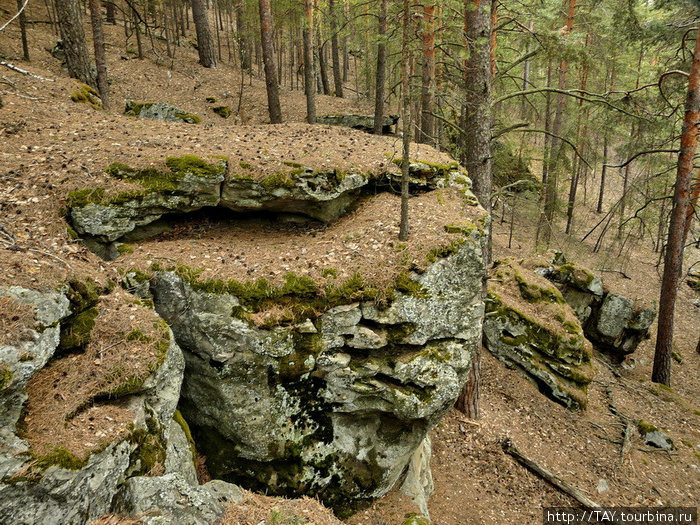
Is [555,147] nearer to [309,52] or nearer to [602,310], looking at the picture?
[602,310]

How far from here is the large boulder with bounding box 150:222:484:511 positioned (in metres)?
6.02

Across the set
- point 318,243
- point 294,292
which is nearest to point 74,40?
point 318,243

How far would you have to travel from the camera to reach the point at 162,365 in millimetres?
5105

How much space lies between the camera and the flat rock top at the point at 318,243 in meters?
6.52

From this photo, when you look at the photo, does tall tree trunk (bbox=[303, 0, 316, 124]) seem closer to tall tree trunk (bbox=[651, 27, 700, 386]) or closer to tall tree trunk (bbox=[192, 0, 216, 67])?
tall tree trunk (bbox=[192, 0, 216, 67])

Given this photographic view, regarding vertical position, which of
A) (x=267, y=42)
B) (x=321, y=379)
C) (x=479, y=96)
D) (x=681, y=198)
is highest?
(x=267, y=42)

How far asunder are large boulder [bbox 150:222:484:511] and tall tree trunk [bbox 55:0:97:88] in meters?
9.89

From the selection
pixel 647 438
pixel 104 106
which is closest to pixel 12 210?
pixel 104 106

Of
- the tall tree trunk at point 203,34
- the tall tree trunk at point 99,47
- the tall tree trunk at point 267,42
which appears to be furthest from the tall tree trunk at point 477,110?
the tall tree trunk at point 203,34

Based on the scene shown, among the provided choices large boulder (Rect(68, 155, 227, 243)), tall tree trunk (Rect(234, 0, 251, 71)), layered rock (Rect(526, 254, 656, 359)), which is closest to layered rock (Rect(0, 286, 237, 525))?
large boulder (Rect(68, 155, 227, 243))

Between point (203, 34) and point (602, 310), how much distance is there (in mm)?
22995

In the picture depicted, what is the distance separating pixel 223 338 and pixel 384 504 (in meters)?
3.99

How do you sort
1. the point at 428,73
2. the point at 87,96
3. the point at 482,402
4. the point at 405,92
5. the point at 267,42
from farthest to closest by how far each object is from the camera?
the point at 267,42 → the point at 87,96 → the point at 428,73 → the point at 482,402 → the point at 405,92

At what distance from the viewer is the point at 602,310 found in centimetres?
1344
